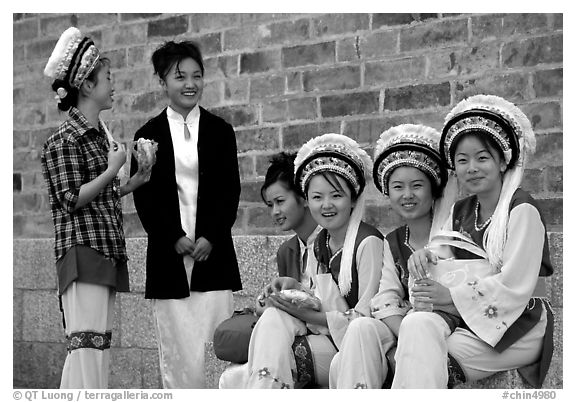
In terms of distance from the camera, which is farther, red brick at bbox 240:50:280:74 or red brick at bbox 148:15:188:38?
red brick at bbox 148:15:188:38

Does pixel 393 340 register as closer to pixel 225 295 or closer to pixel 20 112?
pixel 225 295

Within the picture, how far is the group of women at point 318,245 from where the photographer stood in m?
3.85

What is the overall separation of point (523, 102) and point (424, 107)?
0.56m

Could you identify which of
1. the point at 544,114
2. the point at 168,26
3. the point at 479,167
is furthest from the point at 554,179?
the point at 168,26

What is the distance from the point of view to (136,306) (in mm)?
6383

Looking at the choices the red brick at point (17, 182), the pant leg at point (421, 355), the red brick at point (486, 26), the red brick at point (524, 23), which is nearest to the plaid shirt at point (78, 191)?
the pant leg at point (421, 355)

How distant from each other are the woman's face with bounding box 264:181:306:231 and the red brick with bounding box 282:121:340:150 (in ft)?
3.54

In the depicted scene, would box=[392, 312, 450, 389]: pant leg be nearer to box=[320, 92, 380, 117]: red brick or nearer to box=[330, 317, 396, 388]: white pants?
box=[330, 317, 396, 388]: white pants

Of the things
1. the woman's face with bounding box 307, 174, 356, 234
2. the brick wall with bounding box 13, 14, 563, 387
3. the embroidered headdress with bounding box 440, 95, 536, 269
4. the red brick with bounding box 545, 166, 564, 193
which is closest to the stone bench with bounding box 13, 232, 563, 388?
the brick wall with bounding box 13, 14, 563, 387

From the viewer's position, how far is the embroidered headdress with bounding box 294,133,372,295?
4.41m

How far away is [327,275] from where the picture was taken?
435 centimetres

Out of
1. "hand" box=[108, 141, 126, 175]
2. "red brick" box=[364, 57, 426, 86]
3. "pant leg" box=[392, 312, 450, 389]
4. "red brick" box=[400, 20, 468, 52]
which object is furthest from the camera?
"red brick" box=[364, 57, 426, 86]

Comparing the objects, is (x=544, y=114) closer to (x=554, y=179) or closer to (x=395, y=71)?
(x=554, y=179)
